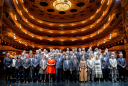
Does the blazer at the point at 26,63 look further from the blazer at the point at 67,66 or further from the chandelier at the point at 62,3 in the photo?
the chandelier at the point at 62,3

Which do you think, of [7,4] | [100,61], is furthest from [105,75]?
[7,4]

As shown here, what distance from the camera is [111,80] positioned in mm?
6562

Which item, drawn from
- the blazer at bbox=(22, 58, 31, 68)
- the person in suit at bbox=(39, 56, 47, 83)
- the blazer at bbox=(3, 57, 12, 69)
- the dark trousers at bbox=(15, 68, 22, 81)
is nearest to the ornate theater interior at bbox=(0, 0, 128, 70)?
the blazer at bbox=(3, 57, 12, 69)

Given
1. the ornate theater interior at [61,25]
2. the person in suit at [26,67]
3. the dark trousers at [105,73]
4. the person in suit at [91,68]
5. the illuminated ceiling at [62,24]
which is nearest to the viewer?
the person in suit at [26,67]

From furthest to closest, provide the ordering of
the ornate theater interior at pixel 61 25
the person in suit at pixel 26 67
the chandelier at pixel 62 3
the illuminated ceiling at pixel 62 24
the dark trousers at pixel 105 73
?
the illuminated ceiling at pixel 62 24 < the ornate theater interior at pixel 61 25 < the chandelier at pixel 62 3 < the dark trousers at pixel 105 73 < the person in suit at pixel 26 67

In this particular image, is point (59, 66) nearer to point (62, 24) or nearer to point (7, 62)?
point (7, 62)

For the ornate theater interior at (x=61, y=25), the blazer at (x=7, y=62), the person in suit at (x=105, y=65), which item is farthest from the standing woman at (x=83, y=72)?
the ornate theater interior at (x=61, y=25)

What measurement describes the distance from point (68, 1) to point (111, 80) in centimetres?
1393

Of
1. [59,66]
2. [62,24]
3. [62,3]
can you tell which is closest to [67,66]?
[59,66]

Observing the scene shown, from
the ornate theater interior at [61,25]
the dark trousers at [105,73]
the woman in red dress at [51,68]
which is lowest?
the dark trousers at [105,73]

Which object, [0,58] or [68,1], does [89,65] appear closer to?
[0,58]

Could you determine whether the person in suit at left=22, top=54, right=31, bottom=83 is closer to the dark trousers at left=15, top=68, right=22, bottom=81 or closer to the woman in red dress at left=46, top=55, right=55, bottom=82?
the dark trousers at left=15, top=68, right=22, bottom=81

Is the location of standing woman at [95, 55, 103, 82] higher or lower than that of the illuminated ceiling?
lower

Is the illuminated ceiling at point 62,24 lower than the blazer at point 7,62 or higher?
higher
